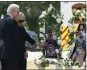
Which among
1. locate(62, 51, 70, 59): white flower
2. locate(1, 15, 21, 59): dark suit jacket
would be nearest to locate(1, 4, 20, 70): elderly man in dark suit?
locate(1, 15, 21, 59): dark suit jacket

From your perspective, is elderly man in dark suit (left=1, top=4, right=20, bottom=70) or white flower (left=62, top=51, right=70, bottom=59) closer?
elderly man in dark suit (left=1, top=4, right=20, bottom=70)

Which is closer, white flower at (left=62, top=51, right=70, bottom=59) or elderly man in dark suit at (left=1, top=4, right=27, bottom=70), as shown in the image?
elderly man in dark suit at (left=1, top=4, right=27, bottom=70)

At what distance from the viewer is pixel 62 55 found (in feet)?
27.4

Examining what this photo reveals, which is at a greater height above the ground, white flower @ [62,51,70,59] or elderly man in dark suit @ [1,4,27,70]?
elderly man in dark suit @ [1,4,27,70]

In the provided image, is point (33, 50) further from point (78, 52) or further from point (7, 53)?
point (7, 53)

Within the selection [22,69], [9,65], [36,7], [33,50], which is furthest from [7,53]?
[36,7]

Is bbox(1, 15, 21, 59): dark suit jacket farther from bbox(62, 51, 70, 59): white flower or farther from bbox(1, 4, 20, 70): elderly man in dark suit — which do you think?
bbox(62, 51, 70, 59): white flower

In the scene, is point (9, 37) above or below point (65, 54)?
above

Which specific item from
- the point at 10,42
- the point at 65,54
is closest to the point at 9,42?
the point at 10,42

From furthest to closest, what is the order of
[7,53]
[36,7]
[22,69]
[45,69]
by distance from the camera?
[36,7] → [45,69] → [22,69] → [7,53]

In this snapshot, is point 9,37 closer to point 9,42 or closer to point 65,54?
point 9,42

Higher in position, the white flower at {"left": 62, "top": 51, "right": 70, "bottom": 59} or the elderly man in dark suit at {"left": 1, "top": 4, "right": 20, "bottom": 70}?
the elderly man in dark suit at {"left": 1, "top": 4, "right": 20, "bottom": 70}

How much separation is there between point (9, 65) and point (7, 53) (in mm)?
218

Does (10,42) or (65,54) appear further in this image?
(65,54)
